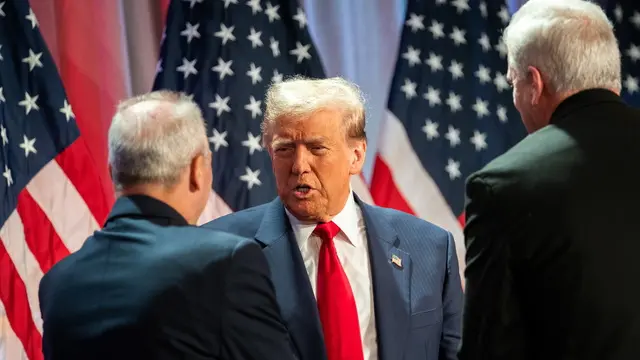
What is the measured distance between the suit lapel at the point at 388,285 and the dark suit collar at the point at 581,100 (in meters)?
0.76

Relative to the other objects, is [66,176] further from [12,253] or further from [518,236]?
[518,236]

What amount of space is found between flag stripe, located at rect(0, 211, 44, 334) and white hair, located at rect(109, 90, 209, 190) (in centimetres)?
189

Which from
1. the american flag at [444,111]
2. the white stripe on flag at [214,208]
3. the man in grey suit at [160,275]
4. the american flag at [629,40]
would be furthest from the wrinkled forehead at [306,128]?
the american flag at [629,40]

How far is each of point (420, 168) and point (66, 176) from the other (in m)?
1.54

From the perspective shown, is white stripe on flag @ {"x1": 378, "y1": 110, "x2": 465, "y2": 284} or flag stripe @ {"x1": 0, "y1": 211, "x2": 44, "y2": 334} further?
white stripe on flag @ {"x1": 378, "y1": 110, "x2": 465, "y2": 284}

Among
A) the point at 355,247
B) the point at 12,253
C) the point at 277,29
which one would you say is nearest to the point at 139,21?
the point at 277,29

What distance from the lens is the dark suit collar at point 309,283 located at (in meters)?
2.05

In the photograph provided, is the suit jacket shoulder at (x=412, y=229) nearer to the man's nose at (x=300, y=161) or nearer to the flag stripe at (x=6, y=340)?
the man's nose at (x=300, y=161)

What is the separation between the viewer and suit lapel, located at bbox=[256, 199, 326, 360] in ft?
6.68

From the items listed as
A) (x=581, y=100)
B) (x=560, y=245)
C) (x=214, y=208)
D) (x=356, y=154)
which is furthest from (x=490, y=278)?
(x=214, y=208)

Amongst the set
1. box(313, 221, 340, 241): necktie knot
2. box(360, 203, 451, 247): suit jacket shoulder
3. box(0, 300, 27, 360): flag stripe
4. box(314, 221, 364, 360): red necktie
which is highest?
box(313, 221, 340, 241): necktie knot

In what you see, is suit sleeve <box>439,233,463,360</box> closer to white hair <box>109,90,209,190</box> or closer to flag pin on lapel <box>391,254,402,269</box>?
flag pin on lapel <box>391,254,402,269</box>

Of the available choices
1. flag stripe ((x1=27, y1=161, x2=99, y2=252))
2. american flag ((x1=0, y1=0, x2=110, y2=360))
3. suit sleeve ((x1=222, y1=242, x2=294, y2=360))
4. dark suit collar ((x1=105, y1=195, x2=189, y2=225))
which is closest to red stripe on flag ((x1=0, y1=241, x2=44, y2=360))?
american flag ((x1=0, y1=0, x2=110, y2=360))

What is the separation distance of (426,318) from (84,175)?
176 cm
